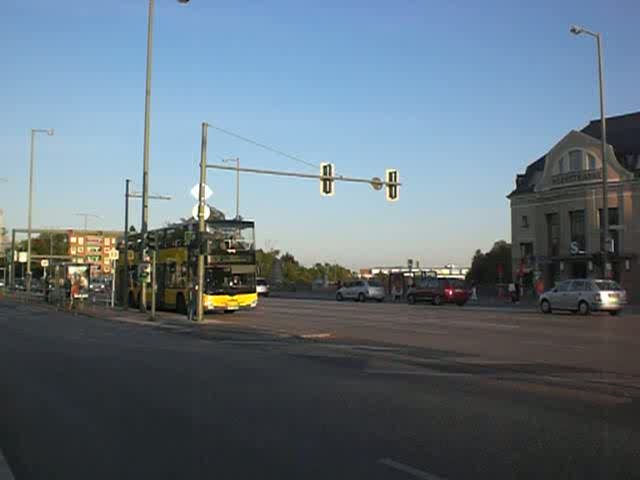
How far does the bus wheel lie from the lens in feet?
105

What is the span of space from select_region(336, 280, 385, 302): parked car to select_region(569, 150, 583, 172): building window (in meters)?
18.2

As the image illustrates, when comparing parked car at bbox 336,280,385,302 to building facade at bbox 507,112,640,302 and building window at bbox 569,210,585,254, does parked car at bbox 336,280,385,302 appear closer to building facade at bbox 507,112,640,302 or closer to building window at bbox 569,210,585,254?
building facade at bbox 507,112,640,302

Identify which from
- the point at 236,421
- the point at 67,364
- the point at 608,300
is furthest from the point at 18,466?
the point at 608,300

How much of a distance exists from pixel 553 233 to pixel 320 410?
172 feet

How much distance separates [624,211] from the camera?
170 ft

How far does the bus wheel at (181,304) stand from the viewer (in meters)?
32.1

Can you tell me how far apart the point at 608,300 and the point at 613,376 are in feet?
64.5

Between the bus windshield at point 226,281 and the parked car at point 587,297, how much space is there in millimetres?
14201

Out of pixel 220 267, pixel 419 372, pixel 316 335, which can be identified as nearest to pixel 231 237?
pixel 220 267

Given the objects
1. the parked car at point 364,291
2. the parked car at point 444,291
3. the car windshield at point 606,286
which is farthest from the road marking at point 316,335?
the parked car at point 364,291

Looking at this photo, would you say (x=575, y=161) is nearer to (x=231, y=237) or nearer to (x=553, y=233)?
(x=553, y=233)

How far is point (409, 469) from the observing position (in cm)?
649

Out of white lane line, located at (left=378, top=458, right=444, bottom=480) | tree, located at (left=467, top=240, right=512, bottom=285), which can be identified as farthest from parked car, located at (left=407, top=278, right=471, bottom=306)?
tree, located at (left=467, top=240, right=512, bottom=285)

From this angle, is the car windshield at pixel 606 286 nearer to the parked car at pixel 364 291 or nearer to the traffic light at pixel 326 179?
the traffic light at pixel 326 179
